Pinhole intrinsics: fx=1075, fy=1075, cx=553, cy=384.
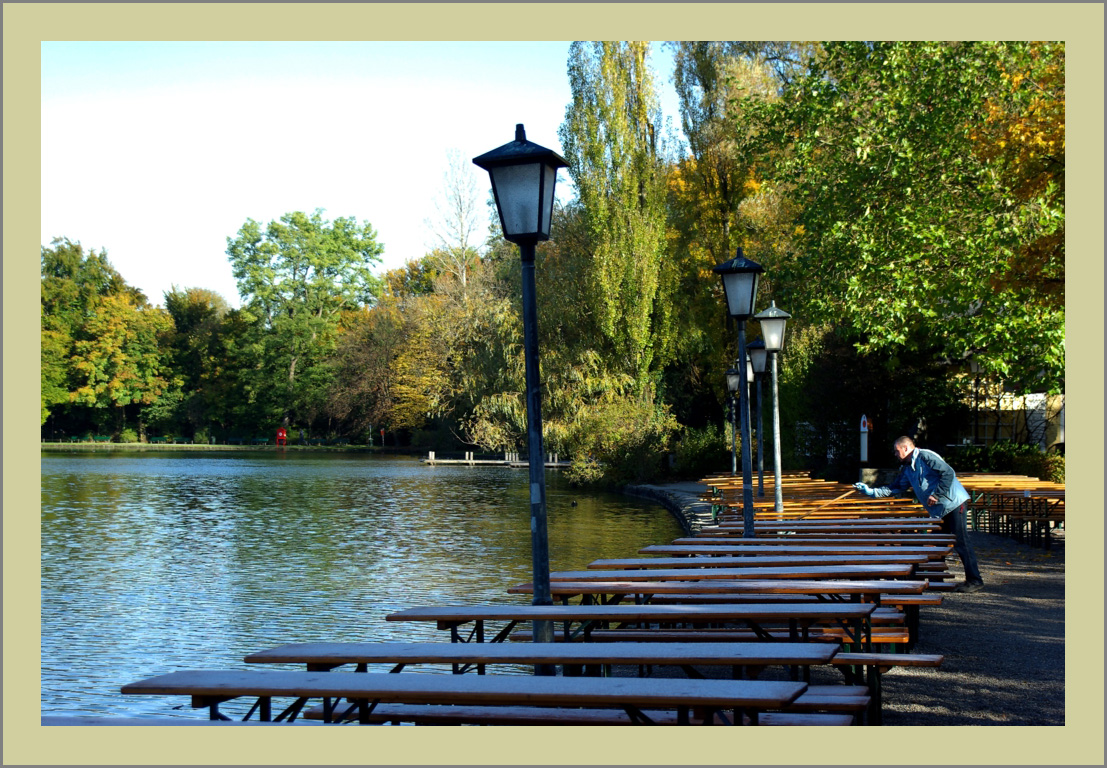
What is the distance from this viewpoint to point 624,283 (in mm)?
32344

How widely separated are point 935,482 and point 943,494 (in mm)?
174

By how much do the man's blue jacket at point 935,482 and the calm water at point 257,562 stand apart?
4.86m

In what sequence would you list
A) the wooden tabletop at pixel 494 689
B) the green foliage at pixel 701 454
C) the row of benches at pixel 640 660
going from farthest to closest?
the green foliage at pixel 701 454 → the row of benches at pixel 640 660 → the wooden tabletop at pixel 494 689

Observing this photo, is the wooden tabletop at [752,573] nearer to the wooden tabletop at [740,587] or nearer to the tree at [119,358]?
the wooden tabletop at [740,587]

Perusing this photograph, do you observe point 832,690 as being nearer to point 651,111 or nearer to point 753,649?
point 753,649

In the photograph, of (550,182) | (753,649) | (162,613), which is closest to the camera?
(753,649)

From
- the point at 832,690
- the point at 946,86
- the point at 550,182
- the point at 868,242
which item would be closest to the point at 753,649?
the point at 832,690

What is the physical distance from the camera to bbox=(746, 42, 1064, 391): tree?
14336 mm

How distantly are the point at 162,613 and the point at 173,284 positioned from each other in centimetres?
7458

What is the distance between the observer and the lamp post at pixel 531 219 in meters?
6.09

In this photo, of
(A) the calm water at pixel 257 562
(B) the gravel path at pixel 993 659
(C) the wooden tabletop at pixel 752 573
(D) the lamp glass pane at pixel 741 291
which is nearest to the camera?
(B) the gravel path at pixel 993 659

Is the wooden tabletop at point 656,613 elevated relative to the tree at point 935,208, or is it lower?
lower

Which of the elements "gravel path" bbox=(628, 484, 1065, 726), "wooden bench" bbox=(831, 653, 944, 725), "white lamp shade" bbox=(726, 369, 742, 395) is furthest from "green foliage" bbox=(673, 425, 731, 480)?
"wooden bench" bbox=(831, 653, 944, 725)

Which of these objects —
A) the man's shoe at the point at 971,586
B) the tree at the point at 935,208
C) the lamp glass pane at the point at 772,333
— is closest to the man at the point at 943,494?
the man's shoe at the point at 971,586
